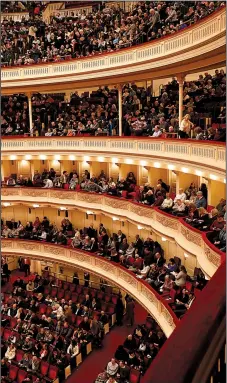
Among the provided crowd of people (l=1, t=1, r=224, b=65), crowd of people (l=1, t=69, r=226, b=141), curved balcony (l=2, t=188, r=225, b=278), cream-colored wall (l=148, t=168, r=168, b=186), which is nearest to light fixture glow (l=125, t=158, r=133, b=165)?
cream-colored wall (l=148, t=168, r=168, b=186)

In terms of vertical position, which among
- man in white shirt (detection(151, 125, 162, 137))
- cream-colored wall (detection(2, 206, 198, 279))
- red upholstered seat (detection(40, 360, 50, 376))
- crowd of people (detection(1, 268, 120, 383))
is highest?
man in white shirt (detection(151, 125, 162, 137))

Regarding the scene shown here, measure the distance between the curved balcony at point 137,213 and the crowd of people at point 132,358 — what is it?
2.96m

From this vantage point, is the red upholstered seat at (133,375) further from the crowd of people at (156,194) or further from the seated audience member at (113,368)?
the crowd of people at (156,194)

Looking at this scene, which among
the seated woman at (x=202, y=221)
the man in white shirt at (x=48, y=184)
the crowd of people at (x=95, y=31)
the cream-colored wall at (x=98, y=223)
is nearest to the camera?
the seated woman at (x=202, y=221)

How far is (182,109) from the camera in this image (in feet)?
52.2

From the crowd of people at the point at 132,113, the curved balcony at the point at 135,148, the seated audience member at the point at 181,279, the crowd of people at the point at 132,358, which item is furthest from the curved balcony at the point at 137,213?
the crowd of people at the point at 132,358

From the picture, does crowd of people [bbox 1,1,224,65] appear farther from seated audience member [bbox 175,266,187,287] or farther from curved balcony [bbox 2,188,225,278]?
seated audience member [bbox 175,266,187,287]

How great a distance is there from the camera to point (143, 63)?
17375mm

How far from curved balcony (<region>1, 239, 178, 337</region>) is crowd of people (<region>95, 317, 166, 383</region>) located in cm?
84

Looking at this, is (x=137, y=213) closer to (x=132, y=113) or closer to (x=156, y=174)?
(x=156, y=174)

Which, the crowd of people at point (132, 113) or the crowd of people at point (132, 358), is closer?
the crowd of people at point (132, 358)

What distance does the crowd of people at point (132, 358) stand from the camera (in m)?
13.0

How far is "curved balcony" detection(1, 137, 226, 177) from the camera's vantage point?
12.6 metres

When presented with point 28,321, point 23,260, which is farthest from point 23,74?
point 28,321
